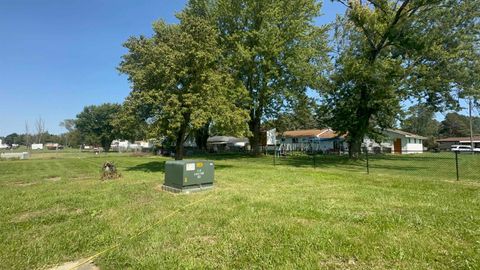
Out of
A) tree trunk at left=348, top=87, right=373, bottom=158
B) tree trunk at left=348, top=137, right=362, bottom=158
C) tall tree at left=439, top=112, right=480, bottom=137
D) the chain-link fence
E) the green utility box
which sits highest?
tall tree at left=439, top=112, right=480, bottom=137

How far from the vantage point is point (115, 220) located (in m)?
6.25

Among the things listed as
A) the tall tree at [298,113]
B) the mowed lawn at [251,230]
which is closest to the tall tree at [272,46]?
the tall tree at [298,113]

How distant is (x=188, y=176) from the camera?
30.4 feet

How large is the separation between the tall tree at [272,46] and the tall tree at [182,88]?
781 cm

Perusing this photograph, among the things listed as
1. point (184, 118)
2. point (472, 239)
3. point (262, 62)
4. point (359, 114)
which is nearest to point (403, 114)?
point (359, 114)

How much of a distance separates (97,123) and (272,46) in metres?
64.8

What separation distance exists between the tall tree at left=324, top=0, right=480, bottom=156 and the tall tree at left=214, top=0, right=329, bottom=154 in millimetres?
2628

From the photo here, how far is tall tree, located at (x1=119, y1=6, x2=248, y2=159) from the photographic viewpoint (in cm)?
1603

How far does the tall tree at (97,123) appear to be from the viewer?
247ft

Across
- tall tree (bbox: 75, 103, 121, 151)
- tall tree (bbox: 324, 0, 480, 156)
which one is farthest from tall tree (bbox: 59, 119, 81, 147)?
tall tree (bbox: 324, 0, 480, 156)

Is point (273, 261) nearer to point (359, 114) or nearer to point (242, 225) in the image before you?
point (242, 225)

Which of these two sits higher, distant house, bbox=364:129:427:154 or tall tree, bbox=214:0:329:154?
tall tree, bbox=214:0:329:154

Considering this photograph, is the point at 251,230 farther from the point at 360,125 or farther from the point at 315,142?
the point at 315,142

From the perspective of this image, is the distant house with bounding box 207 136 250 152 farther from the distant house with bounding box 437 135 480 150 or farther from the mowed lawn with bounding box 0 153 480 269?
the mowed lawn with bounding box 0 153 480 269
